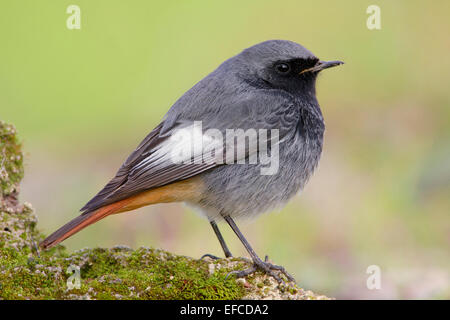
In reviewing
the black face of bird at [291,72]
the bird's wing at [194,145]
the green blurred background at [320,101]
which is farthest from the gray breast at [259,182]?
the green blurred background at [320,101]

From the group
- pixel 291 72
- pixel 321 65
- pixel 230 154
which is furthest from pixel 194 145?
pixel 321 65

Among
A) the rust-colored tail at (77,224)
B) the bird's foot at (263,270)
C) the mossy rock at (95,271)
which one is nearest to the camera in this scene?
the mossy rock at (95,271)

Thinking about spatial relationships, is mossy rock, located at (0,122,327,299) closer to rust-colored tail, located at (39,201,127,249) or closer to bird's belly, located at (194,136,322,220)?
rust-colored tail, located at (39,201,127,249)

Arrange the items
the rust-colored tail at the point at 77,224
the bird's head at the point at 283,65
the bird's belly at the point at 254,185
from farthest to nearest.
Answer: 1. the bird's head at the point at 283,65
2. the bird's belly at the point at 254,185
3. the rust-colored tail at the point at 77,224

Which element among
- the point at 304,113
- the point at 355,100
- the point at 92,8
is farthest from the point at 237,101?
the point at 92,8

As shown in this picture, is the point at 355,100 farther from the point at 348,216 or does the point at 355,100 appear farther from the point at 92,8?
the point at 92,8

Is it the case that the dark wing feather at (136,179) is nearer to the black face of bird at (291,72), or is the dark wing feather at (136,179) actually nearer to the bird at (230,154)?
the bird at (230,154)

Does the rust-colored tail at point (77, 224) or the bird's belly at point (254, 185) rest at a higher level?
the bird's belly at point (254, 185)
